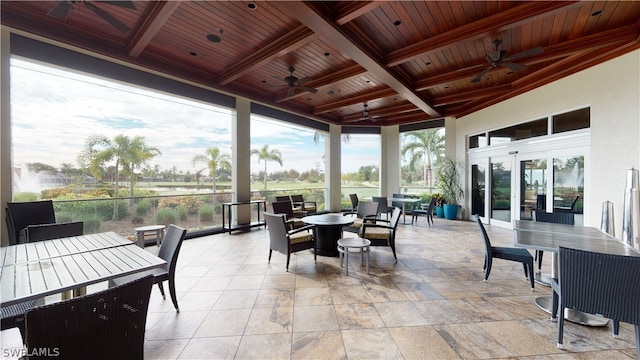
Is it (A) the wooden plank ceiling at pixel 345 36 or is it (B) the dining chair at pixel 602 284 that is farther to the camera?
(A) the wooden plank ceiling at pixel 345 36

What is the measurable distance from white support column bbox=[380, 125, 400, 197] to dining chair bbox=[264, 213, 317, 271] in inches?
253

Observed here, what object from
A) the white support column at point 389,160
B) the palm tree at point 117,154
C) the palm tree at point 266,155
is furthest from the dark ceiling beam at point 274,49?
the white support column at point 389,160

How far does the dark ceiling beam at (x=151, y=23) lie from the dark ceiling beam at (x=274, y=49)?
152 centimetres

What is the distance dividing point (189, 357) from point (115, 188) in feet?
15.4

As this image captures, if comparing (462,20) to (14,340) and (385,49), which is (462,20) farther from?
(14,340)

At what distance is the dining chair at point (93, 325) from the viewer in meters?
1.03

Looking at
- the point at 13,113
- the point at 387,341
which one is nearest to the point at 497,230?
the point at 387,341

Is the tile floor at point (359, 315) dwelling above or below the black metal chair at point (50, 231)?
below

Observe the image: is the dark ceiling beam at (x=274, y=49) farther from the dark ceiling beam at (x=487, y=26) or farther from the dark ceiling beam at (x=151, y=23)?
the dark ceiling beam at (x=487, y=26)

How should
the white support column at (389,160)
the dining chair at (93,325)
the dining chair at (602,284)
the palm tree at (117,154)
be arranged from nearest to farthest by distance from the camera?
the dining chair at (93,325) < the dining chair at (602,284) < the palm tree at (117,154) < the white support column at (389,160)

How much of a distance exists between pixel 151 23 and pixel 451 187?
869cm

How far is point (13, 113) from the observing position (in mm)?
3721

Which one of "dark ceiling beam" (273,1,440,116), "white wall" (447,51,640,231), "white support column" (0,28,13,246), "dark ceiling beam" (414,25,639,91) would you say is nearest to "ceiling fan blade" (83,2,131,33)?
"white support column" (0,28,13,246)

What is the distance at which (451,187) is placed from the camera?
846 centimetres
